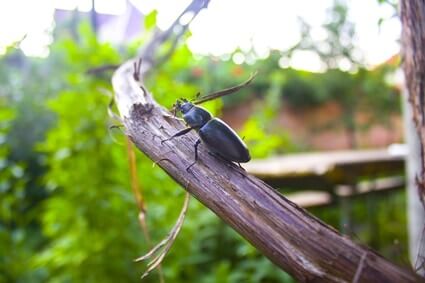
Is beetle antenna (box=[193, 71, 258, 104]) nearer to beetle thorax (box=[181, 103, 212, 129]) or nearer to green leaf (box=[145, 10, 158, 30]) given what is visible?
beetle thorax (box=[181, 103, 212, 129])

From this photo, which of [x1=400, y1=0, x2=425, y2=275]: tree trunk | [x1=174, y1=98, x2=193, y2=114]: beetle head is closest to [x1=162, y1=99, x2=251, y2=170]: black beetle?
[x1=174, y1=98, x2=193, y2=114]: beetle head

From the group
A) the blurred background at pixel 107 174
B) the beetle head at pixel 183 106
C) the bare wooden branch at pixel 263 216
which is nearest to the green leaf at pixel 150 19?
the blurred background at pixel 107 174

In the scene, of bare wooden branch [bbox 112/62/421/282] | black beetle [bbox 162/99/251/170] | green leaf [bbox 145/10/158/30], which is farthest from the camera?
green leaf [bbox 145/10/158/30]

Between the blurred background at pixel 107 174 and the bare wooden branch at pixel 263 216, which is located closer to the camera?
the bare wooden branch at pixel 263 216

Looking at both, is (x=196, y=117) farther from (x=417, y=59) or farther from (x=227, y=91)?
(x=417, y=59)

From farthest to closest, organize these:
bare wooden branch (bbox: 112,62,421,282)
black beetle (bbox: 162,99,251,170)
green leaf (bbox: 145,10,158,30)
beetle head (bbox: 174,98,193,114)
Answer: green leaf (bbox: 145,10,158,30)
beetle head (bbox: 174,98,193,114)
black beetle (bbox: 162,99,251,170)
bare wooden branch (bbox: 112,62,421,282)

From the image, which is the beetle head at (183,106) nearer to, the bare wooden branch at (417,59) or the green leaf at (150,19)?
the bare wooden branch at (417,59)

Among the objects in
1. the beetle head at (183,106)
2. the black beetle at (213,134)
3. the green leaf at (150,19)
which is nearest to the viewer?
the black beetle at (213,134)


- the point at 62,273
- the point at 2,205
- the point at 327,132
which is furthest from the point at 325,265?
the point at 327,132
